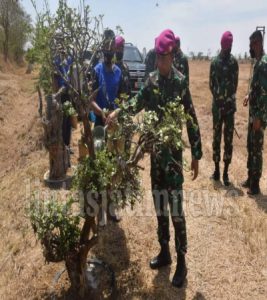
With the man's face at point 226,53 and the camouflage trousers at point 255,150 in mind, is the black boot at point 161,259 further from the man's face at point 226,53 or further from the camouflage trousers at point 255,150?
the man's face at point 226,53

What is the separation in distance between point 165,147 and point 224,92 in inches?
108

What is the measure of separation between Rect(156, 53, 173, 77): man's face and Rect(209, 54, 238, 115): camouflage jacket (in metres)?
2.55

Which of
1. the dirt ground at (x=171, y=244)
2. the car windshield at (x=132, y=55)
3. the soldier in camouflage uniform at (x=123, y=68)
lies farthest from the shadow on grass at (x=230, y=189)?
the car windshield at (x=132, y=55)

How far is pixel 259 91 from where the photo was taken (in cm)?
541

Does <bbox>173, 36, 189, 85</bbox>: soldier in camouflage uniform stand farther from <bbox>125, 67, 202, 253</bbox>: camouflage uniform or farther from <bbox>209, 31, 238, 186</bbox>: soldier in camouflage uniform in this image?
<bbox>125, 67, 202, 253</bbox>: camouflage uniform

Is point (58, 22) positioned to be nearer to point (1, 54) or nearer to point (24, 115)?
point (24, 115)

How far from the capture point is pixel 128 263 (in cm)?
434

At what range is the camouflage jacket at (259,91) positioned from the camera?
17.3ft

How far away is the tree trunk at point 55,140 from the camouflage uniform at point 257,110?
260 centimetres

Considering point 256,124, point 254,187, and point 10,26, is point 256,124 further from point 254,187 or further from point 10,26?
point 10,26

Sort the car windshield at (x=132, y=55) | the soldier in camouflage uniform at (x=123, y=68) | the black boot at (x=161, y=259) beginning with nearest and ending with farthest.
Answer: the black boot at (x=161, y=259)
the soldier in camouflage uniform at (x=123, y=68)
the car windshield at (x=132, y=55)

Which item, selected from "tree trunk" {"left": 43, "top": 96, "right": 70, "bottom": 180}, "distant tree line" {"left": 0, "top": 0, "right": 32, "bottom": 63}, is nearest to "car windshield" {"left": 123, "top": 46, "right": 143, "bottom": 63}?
"tree trunk" {"left": 43, "top": 96, "right": 70, "bottom": 180}

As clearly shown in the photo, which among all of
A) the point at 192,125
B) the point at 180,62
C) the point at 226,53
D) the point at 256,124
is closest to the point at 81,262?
the point at 192,125

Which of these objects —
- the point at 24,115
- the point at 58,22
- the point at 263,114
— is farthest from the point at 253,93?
the point at 24,115
